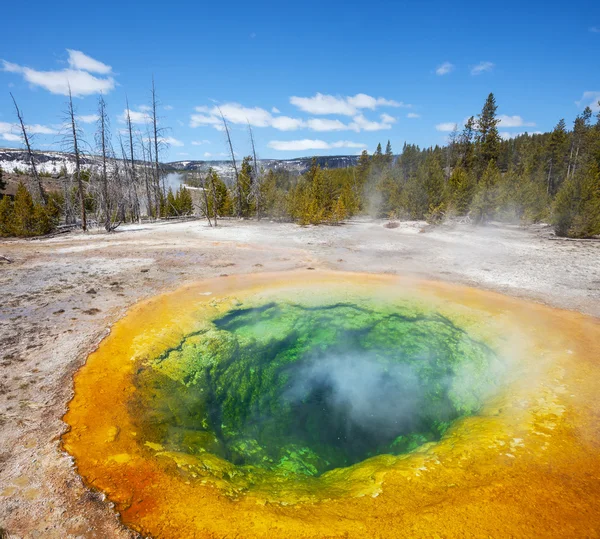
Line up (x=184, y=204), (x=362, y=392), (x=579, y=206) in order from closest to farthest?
(x=362, y=392) → (x=579, y=206) → (x=184, y=204)

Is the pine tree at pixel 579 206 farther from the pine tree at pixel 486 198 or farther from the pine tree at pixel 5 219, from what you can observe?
the pine tree at pixel 5 219

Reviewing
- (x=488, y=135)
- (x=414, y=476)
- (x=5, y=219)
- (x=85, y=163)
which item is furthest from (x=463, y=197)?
(x=5, y=219)

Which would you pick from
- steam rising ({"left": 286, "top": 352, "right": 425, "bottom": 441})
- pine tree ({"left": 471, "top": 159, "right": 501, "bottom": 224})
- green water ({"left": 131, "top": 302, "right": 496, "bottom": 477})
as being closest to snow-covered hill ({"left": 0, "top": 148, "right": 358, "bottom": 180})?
→ pine tree ({"left": 471, "top": 159, "right": 501, "bottom": 224})

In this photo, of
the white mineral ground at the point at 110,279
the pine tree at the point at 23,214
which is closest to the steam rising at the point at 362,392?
the white mineral ground at the point at 110,279

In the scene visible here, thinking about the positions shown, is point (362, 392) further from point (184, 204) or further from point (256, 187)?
point (184, 204)

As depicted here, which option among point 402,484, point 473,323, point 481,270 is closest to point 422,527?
point 402,484

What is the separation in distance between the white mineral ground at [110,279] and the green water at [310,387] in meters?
1.33

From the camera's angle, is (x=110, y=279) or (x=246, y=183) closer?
(x=110, y=279)

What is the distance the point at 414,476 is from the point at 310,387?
310 centimetres

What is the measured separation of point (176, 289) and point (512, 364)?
9.59 metres

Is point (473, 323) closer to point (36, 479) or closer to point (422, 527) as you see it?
point (422, 527)

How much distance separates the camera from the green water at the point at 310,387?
17.5 ft

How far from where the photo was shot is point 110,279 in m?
11.6

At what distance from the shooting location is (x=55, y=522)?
3225 millimetres
